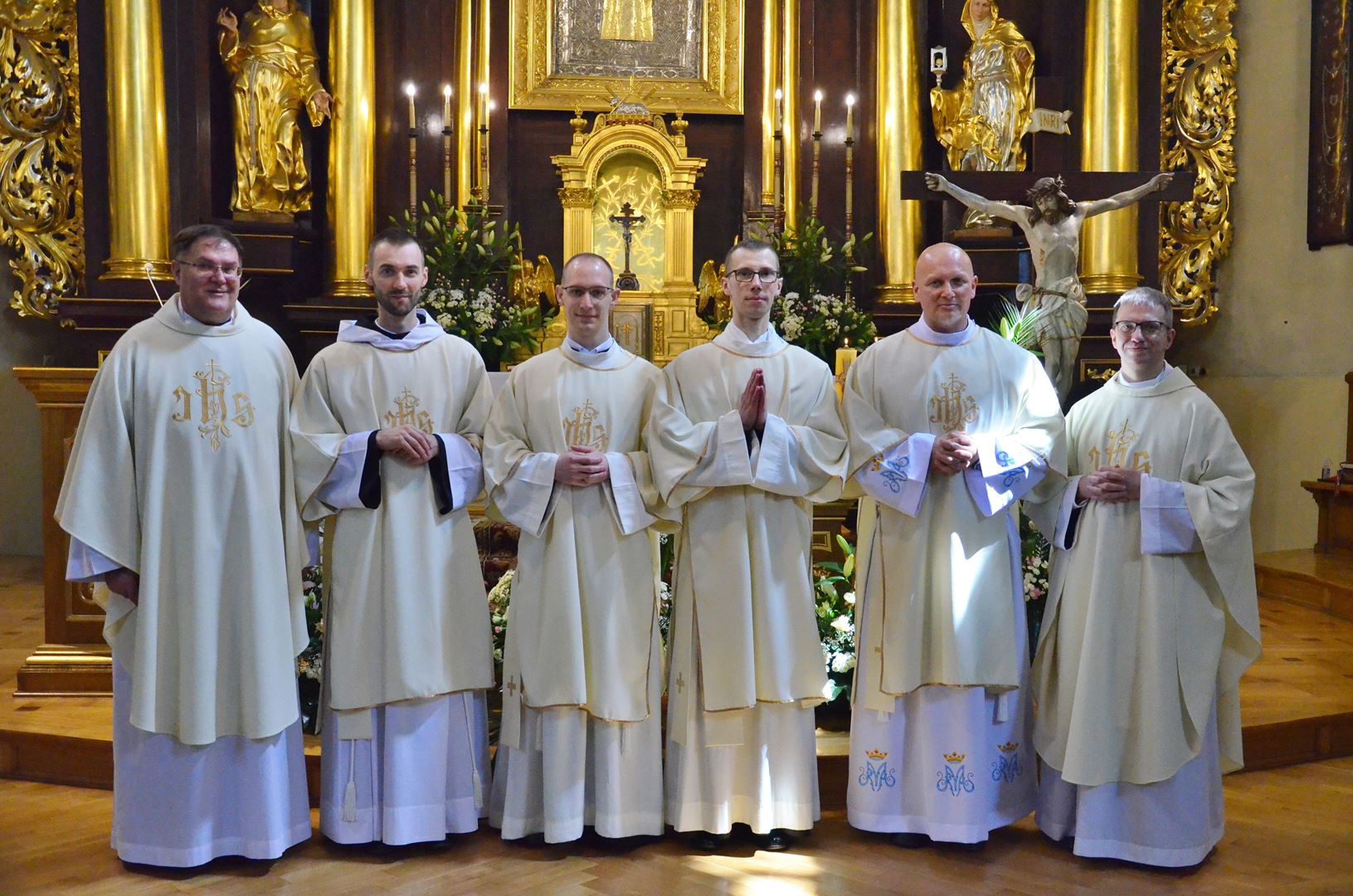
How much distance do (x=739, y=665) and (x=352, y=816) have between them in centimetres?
131

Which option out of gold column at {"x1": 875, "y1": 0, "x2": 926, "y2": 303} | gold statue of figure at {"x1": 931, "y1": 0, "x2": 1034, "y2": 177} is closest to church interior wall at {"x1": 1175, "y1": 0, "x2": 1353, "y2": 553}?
gold statue of figure at {"x1": 931, "y1": 0, "x2": 1034, "y2": 177}

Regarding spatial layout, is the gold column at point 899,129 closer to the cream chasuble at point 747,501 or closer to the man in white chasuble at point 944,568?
the man in white chasuble at point 944,568

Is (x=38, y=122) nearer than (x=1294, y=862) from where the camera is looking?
No

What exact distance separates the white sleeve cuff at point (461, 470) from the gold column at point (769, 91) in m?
4.97

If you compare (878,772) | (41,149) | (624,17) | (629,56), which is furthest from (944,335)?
(41,149)

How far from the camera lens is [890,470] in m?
4.08

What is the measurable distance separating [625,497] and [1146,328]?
1.72 m

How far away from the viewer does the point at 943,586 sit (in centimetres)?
412

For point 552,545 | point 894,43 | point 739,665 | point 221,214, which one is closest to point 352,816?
point 552,545

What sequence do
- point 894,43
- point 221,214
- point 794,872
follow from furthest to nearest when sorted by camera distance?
point 894,43, point 221,214, point 794,872

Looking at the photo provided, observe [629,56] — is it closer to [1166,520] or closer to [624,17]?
[624,17]

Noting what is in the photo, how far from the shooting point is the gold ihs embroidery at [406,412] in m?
4.17

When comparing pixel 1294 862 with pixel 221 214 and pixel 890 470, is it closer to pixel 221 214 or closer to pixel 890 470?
pixel 890 470

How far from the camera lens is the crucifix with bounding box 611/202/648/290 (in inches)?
328
